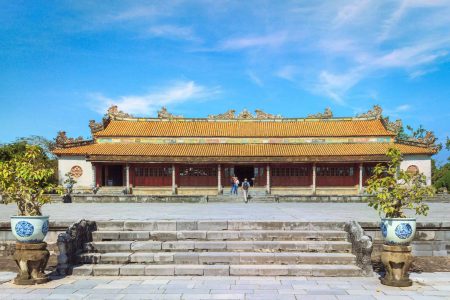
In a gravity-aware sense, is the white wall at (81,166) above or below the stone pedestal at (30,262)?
above

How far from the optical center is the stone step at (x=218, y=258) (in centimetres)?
868

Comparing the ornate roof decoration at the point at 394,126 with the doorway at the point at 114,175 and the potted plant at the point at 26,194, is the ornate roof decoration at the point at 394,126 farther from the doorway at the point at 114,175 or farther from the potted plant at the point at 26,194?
the potted plant at the point at 26,194

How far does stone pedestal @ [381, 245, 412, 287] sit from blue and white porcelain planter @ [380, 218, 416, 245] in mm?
121

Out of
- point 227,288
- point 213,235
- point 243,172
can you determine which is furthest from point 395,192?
point 243,172

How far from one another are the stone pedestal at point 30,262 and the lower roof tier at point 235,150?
2840 centimetres

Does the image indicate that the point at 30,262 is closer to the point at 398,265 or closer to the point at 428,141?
the point at 398,265

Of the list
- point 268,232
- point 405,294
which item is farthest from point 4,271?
point 405,294

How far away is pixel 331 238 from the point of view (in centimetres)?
940

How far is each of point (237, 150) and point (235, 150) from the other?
171 millimetres

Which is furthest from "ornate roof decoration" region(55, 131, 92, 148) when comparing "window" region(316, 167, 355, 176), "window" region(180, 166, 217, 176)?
"window" region(316, 167, 355, 176)

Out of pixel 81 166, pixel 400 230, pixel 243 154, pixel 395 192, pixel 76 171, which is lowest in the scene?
pixel 400 230

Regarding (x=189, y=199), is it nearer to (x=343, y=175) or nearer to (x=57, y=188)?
(x=57, y=188)

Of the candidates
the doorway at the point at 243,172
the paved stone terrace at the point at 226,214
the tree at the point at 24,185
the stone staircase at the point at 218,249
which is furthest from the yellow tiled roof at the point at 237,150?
the tree at the point at 24,185

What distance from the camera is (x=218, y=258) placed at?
8703mm
